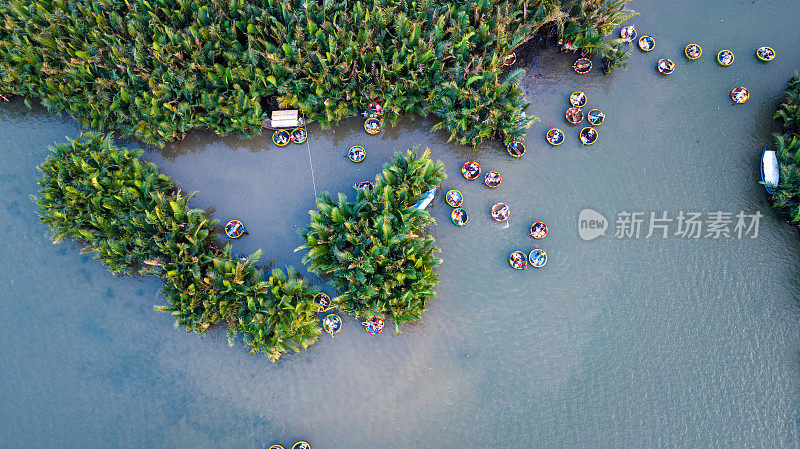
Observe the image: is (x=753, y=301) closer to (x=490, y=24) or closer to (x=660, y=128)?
(x=660, y=128)

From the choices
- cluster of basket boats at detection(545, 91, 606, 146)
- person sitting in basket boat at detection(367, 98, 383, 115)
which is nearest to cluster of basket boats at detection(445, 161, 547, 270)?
cluster of basket boats at detection(545, 91, 606, 146)

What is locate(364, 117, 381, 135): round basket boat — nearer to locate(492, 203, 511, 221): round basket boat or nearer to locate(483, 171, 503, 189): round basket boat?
locate(483, 171, 503, 189): round basket boat

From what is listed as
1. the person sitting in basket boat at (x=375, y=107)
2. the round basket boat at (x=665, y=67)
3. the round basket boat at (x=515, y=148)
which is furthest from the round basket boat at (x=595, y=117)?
the person sitting in basket boat at (x=375, y=107)

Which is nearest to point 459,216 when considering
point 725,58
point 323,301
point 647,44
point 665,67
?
point 323,301

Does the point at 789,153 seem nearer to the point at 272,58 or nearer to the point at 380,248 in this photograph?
the point at 380,248

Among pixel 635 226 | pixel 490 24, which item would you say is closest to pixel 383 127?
pixel 490 24
